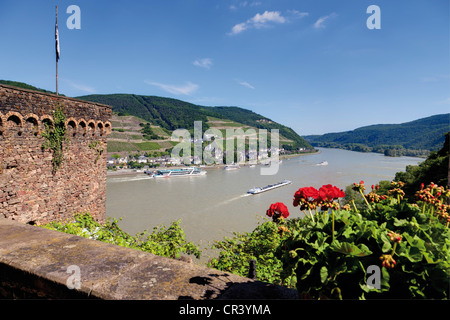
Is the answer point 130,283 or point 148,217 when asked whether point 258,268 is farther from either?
point 148,217

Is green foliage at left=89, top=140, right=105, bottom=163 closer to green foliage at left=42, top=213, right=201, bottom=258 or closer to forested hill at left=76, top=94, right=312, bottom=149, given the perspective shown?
green foliage at left=42, top=213, right=201, bottom=258

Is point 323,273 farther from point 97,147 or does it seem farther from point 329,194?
point 97,147

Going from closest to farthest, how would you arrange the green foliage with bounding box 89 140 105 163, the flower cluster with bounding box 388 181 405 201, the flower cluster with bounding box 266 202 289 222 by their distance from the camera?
the flower cluster with bounding box 388 181 405 201 → the flower cluster with bounding box 266 202 289 222 → the green foliage with bounding box 89 140 105 163

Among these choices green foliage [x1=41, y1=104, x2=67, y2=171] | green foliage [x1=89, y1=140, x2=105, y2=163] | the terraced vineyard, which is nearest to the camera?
green foliage [x1=41, y1=104, x2=67, y2=171]

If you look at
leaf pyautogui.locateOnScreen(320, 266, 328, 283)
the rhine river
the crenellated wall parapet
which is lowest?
the rhine river

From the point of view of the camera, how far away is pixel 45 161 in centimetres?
570

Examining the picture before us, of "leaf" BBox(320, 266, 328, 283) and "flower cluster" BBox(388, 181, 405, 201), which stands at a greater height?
"flower cluster" BBox(388, 181, 405, 201)

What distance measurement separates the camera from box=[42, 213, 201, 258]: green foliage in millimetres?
5090

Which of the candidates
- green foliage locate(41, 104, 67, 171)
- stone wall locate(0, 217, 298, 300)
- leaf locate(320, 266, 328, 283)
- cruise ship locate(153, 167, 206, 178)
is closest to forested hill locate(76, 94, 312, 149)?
cruise ship locate(153, 167, 206, 178)

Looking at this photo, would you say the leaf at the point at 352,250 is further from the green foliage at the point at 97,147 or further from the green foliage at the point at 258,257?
the green foliage at the point at 97,147

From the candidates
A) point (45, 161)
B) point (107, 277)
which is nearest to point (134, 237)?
point (45, 161)

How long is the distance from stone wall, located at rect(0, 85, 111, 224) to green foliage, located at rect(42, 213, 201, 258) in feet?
1.53

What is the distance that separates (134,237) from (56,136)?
3.00 metres

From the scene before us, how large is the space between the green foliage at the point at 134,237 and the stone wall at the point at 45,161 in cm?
47
